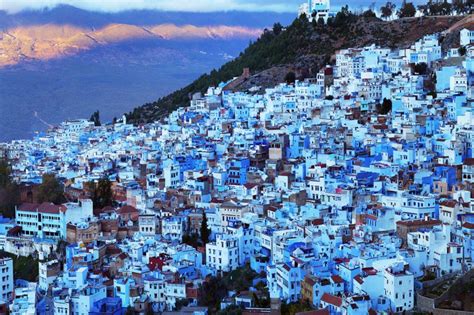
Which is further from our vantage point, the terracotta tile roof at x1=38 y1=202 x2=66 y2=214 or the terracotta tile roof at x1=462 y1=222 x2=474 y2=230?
the terracotta tile roof at x1=38 y1=202 x2=66 y2=214

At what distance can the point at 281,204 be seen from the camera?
21.0m

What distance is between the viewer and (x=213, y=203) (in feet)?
71.1

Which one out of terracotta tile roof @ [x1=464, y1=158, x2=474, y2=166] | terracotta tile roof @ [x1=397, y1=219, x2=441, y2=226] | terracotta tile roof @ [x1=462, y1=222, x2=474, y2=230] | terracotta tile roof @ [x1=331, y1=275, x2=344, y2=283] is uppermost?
terracotta tile roof @ [x1=464, y1=158, x2=474, y2=166]

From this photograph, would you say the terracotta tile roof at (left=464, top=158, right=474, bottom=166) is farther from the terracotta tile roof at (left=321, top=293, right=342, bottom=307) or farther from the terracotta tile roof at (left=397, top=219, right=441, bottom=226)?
the terracotta tile roof at (left=321, top=293, right=342, bottom=307)

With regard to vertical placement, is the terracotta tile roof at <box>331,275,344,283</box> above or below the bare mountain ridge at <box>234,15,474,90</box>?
below

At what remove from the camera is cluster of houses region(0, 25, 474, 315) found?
17016mm

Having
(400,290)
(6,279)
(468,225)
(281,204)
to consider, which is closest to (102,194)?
(6,279)

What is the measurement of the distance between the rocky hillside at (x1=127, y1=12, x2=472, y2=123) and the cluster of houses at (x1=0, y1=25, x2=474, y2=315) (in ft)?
16.2

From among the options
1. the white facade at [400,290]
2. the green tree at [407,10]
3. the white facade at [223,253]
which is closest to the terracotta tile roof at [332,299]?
the white facade at [400,290]

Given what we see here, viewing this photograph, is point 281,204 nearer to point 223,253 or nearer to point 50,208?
point 223,253

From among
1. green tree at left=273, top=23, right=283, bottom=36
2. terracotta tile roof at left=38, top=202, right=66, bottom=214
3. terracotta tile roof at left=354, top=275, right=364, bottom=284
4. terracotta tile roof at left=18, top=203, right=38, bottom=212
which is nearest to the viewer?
terracotta tile roof at left=354, top=275, right=364, bottom=284

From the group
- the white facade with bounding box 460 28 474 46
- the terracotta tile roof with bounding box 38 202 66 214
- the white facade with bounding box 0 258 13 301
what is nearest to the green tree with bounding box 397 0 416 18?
the white facade with bounding box 460 28 474 46

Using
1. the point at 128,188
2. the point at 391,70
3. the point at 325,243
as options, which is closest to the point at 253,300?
the point at 325,243

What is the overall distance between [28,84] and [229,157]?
42218 mm
